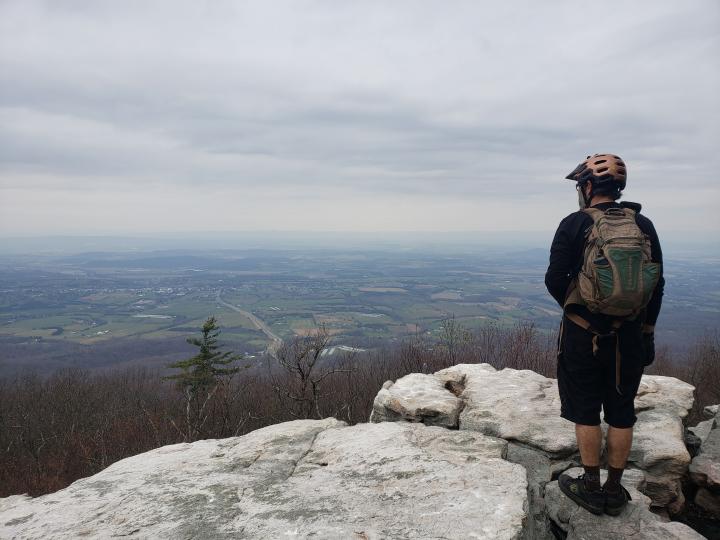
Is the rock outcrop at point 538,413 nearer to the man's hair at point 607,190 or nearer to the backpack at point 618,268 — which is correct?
the backpack at point 618,268

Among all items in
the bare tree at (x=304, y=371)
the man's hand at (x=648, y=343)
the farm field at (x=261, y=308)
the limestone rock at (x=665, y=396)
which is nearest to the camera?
the man's hand at (x=648, y=343)

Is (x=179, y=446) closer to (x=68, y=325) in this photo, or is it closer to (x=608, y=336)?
(x=608, y=336)

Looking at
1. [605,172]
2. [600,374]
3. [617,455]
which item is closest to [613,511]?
[617,455]

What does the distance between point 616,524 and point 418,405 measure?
7.82 ft

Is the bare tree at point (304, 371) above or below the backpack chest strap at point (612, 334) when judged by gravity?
below

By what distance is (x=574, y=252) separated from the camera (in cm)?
363

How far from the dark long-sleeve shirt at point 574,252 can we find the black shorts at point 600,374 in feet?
0.83

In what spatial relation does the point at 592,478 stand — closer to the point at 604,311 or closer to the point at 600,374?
the point at 600,374

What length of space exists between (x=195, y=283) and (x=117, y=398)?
92.7 metres

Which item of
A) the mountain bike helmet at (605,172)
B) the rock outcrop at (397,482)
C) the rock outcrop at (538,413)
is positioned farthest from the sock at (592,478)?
the mountain bike helmet at (605,172)

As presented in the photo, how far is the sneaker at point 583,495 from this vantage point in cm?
362

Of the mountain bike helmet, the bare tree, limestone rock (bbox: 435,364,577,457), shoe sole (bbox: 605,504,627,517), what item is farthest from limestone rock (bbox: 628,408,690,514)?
the bare tree

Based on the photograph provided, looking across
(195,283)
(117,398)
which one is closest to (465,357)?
(117,398)

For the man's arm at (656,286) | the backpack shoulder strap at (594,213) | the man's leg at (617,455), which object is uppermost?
the backpack shoulder strap at (594,213)
